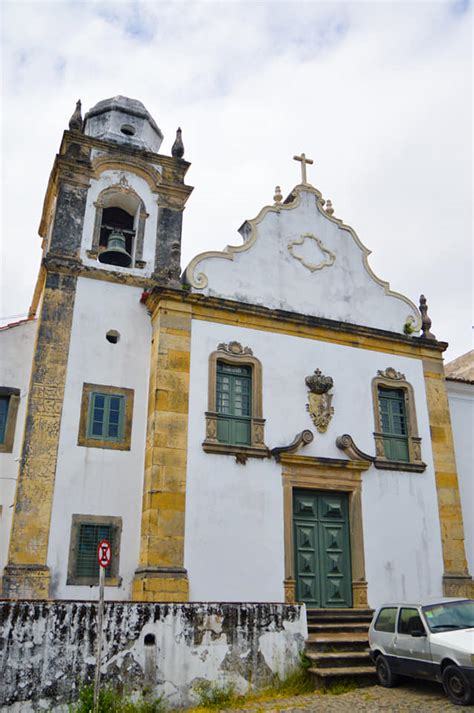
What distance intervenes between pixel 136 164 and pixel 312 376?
6.55 meters

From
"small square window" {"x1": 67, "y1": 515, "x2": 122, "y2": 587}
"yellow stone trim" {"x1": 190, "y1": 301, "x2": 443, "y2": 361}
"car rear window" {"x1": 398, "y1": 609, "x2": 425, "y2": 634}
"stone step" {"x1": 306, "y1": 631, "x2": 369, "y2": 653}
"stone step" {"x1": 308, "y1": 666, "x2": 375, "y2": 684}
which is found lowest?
"stone step" {"x1": 308, "y1": 666, "x2": 375, "y2": 684}

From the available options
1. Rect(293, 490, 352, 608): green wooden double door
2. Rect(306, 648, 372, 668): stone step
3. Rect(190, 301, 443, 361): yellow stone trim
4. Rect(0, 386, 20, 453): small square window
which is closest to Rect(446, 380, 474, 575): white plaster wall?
Rect(190, 301, 443, 361): yellow stone trim

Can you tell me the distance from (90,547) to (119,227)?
742 centimetres

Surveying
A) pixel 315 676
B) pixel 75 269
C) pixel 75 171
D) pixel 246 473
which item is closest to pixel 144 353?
pixel 75 269

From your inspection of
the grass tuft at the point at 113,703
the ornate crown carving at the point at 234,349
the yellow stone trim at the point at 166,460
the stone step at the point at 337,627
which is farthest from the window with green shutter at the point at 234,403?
the grass tuft at the point at 113,703

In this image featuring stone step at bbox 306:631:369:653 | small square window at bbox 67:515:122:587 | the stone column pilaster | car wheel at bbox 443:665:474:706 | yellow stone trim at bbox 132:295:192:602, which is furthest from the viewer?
small square window at bbox 67:515:122:587

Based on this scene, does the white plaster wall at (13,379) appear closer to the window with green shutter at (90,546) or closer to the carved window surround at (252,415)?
the window with green shutter at (90,546)

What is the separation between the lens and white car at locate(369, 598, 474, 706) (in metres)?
8.41

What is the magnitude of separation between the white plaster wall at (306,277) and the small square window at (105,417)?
3.04 m

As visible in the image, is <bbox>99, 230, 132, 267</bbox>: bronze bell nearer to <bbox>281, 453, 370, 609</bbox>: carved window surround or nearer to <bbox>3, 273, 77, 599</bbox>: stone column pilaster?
<bbox>3, 273, 77, 599</bbox>: stone column pilaster

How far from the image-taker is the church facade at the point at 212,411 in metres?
12.2

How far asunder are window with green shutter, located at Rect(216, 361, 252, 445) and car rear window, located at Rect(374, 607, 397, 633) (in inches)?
166

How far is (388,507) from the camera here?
14.2 metres

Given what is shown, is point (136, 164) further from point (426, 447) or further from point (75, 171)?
point (426, 447)
